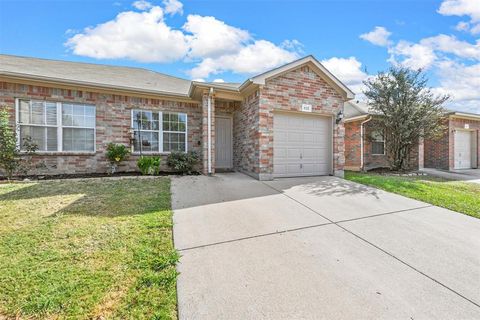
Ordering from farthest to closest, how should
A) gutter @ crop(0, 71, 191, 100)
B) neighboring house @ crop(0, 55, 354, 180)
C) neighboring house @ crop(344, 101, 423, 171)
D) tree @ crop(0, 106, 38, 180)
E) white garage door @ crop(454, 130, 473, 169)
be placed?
white garage door @ crop(454, 130, 473, 169)
neighboring house @ crop(344, 101, 423, 171)
neighboring house @ crop(0, 55, 354, 180)
gutter @ crop(0, 71, 191, 100)
tree @ crop(0, 106, 38, 180)

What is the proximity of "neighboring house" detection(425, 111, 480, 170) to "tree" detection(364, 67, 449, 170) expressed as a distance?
8.99 feet

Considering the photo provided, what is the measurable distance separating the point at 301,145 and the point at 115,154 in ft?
22.9

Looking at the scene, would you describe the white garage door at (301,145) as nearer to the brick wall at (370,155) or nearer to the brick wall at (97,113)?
the brick wall at (370,155)

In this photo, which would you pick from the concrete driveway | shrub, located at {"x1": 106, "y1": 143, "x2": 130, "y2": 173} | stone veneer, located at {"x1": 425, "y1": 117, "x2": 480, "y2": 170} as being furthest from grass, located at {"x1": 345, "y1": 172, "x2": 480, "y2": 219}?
shrub, located at {"x1": 106, "y1": 143, "x2": 130, "y2": 173}

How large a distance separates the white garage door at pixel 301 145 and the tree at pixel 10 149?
333 inches

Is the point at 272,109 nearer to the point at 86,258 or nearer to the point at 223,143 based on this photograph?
the point at 223,143

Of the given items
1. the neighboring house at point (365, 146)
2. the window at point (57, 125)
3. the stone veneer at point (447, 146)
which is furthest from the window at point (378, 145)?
the window at point (57, 125)

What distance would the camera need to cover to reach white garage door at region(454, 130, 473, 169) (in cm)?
1274

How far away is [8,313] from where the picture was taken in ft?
5.96

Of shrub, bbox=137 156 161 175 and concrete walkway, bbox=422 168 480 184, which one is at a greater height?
shrub, bbox=137 156 161 175

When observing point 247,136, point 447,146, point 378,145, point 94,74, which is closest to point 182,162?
point 247,136

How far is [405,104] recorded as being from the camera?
991cm

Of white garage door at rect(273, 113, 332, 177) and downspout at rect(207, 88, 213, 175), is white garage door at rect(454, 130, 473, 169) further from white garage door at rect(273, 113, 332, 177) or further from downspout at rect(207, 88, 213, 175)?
downspout at rect(207, 88, 213, 175)

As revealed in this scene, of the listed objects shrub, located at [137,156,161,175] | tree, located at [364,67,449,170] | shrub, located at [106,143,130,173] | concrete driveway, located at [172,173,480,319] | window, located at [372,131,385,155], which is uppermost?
tree, located at [364,67,449,170]
